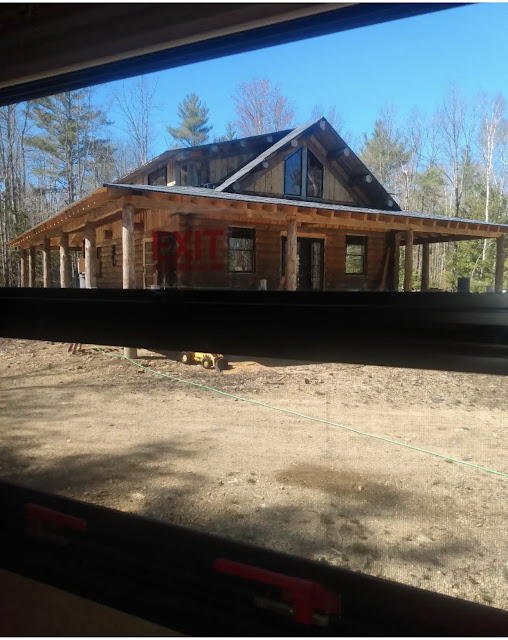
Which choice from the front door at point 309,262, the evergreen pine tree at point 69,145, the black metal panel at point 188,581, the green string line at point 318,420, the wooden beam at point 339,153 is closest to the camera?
the black metal panel at point 188,581

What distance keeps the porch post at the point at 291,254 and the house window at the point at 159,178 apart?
592 millimetres

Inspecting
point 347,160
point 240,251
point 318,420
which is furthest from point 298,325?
point 318,420

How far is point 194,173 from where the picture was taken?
171 cm

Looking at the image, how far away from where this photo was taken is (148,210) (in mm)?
1854

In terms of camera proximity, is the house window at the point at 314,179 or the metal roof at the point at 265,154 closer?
the metal roof at the point at 265,154

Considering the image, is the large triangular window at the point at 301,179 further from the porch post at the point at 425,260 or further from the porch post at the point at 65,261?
the porch post at the point at 65,261

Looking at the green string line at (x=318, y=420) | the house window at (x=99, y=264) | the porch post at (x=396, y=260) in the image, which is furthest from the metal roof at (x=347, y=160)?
the green string line at (x=318, y=420)

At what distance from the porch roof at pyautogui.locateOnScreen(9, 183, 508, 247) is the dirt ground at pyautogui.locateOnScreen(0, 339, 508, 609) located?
1.79 feet

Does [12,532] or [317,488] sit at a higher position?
[12,532]

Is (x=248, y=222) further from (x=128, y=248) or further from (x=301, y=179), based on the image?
(x=128, y=248)

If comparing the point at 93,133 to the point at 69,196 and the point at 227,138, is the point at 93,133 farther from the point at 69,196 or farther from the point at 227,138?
the point at 227,138

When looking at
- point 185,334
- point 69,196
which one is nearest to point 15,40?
point 69,196

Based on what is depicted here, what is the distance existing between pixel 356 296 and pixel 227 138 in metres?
0.80

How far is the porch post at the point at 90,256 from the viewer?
154 cm
